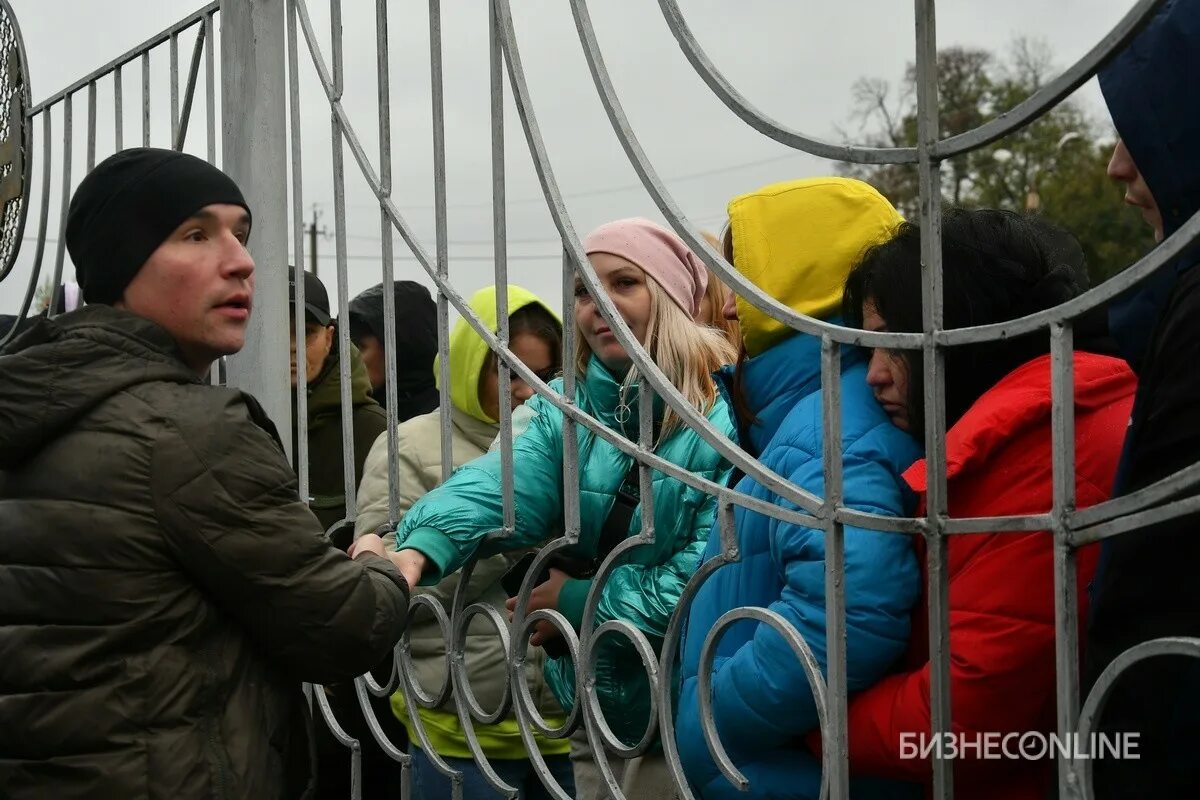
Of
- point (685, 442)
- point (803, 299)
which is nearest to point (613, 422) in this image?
point (685, 442)

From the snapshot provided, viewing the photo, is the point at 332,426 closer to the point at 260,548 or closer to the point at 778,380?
the point at 778,380

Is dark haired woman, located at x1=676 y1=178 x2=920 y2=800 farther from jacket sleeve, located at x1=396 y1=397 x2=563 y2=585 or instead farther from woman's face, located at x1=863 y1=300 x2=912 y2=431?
jacket sleeve, located at x1=396 y1=397 x2=563 y2=585

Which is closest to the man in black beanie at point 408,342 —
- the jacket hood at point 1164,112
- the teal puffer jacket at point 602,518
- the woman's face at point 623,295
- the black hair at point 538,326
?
the black hair at point 538,326

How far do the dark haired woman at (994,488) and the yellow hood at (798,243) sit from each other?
207 mm

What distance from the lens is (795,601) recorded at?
1830mm

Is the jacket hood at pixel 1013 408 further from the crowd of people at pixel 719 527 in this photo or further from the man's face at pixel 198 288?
the man's face at pixel 198 288

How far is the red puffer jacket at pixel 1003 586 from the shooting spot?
1642mm

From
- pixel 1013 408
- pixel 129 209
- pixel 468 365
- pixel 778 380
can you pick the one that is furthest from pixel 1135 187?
pixel 468 365

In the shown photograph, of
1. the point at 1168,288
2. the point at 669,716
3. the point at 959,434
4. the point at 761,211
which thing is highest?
the point at 761,211

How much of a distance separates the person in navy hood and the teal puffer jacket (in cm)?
93

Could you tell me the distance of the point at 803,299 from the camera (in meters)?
2.15

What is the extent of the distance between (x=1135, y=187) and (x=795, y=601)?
0.61 meters

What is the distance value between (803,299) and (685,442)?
332mm

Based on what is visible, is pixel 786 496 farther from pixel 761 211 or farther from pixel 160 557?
pixel 160 557
